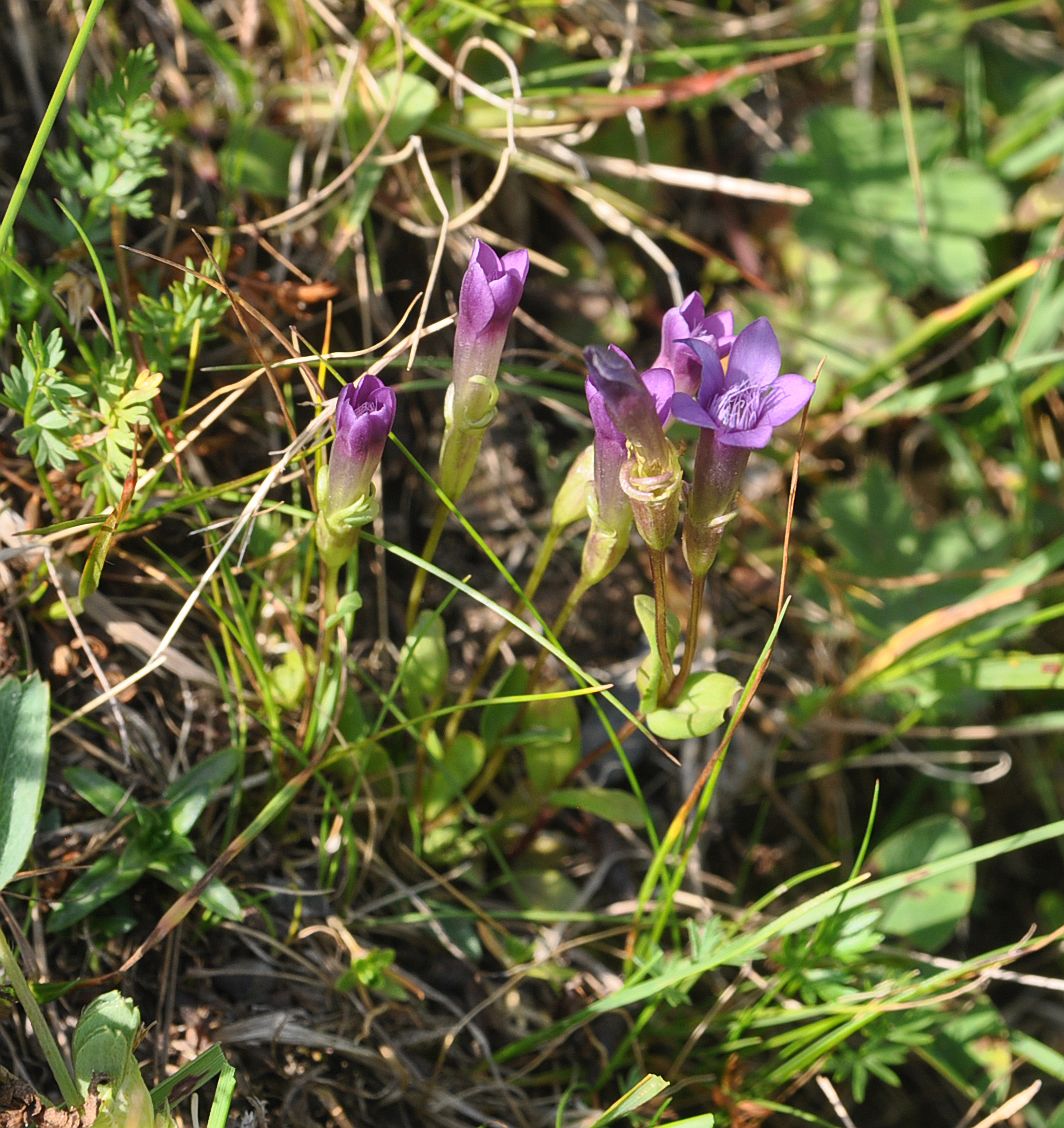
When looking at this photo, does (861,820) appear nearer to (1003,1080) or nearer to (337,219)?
(1003,1080)

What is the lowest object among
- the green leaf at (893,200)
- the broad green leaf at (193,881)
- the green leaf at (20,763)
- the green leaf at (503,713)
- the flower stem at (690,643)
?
the broad green leaf at (193,881)

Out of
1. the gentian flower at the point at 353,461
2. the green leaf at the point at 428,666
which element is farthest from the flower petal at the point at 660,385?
the green leaf at the point at 428,666

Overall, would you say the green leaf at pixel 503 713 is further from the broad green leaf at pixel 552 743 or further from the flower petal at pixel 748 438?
the flower petal at pixel 748 438

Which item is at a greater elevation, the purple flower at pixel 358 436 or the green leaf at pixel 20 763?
the purple flower at pixel 358 436

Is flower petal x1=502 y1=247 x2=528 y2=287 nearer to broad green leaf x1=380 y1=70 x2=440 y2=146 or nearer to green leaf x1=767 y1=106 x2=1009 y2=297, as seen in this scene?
broad green leaf x1=380 y1=70 x2=440 y2=146

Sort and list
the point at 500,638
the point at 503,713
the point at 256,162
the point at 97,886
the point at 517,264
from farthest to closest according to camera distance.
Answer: the point at 256,162, the point at 503,713, the point at 500,638, the point at 97,886, the point at 517,264

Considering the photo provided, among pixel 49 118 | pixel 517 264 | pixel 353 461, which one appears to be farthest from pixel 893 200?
pixel 49 118

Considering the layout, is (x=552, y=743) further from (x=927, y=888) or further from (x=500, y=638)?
(x=927, y=888)

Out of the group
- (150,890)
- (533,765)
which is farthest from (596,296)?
(150,890)
